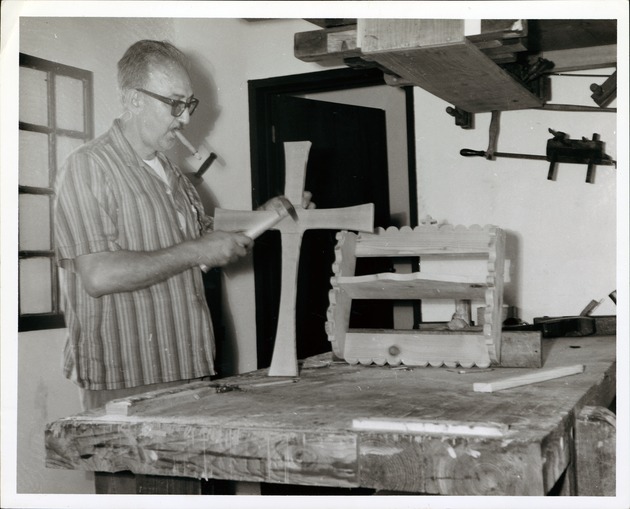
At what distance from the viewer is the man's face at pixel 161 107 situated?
6.22ft

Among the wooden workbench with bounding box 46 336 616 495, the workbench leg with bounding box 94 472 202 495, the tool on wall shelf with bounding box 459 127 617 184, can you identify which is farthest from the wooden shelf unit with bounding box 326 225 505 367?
the tool on wall shelf with bounding box 459 127 617 184

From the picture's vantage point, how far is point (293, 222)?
1655 mm

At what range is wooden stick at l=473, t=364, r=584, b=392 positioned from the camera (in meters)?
1.23

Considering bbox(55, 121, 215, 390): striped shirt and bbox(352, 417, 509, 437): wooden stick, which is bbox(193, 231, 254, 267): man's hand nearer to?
bbox(55, 121, 215, 390): striped shirt

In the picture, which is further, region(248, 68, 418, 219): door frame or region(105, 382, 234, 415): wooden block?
region(248, 68, 418, 219): door frame

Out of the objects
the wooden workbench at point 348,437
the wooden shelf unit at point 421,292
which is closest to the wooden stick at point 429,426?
the wooden workbench at point 348,437

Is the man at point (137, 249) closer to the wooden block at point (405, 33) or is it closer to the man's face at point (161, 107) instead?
the man's face at point (161, 107)

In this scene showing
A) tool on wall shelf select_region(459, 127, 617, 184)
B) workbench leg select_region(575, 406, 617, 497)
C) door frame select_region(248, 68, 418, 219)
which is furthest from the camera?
door frame select_region(248, 68, 418, 219)

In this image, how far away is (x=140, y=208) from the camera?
183 cm

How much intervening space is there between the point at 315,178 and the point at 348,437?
261cm

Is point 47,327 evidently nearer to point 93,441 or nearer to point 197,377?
point 197,377

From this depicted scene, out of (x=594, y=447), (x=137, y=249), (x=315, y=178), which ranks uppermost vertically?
(x=315, y=178)

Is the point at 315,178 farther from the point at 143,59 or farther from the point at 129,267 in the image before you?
the point at 129,267

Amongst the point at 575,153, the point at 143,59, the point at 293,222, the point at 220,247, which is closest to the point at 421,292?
the point at 293,222
